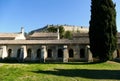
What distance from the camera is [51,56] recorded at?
153 feet

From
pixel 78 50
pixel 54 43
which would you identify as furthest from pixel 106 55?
pixel 54 43

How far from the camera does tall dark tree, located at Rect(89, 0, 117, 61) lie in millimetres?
36969

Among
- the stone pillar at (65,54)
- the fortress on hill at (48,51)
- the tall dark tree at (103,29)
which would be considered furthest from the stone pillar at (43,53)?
the tall dark tree at (103,29)

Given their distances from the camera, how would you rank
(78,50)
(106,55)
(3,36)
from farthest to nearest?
(3,36)
(78,50)
(106,55)

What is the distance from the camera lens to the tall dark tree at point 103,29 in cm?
3697

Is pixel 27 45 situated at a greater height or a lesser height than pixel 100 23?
lesser

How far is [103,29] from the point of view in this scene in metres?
37.2

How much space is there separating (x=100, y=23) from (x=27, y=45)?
17.5 m

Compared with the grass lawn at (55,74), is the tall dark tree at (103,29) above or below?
above

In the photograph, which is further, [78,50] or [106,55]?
[78,50]

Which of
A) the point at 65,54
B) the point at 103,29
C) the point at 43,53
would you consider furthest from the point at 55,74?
the point at 43,53

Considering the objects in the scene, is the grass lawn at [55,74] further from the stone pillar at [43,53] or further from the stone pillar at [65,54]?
the stone pillar at [43,53]

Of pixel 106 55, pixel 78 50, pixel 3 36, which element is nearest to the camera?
pixel 106 55

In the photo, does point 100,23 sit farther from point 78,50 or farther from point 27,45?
point 27,45
